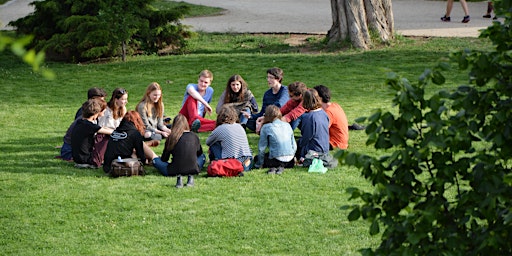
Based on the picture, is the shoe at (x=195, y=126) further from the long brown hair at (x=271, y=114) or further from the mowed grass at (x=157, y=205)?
the long brown hair at (x=271, y=114)

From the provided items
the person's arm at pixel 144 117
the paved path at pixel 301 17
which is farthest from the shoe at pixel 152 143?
the paved path at pixel 301 17

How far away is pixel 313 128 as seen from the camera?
11648mm

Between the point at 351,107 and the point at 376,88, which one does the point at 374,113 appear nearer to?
the point at 351,107

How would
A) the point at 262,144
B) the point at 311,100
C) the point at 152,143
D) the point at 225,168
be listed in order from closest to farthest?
the point at 225,168 < the point at 262,144 < the point at 311,100 < the point at 152,143

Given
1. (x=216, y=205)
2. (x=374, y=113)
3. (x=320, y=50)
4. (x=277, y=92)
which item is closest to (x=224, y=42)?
(x=320, y=50)

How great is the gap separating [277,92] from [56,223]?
518cm

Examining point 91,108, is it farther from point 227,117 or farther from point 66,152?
point 227,117

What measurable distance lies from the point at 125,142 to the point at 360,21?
33.4ft

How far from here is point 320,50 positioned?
21062mm

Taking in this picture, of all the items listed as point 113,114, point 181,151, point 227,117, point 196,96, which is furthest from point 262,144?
point 196,96

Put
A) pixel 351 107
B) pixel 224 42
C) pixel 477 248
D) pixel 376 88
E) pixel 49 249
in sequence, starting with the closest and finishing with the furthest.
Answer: pixel 477 248
pixel 49 249
pixel 351 107
pixel 376 88
pixel 224 42

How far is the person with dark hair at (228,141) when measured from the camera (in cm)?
1136

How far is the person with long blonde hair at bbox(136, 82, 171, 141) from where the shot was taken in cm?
1322

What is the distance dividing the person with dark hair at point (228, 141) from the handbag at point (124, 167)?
938mm
